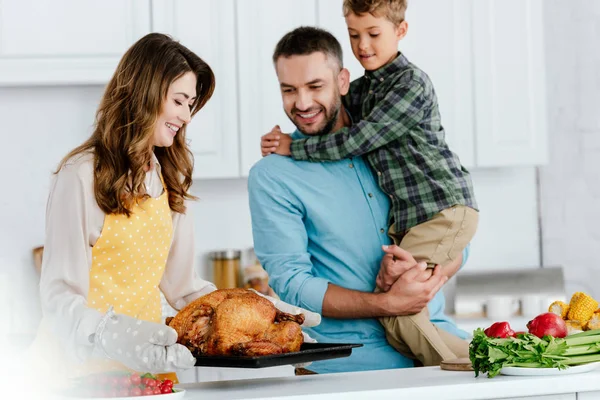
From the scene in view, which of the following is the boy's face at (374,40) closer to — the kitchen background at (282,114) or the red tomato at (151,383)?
the kitchen background at (282,114)

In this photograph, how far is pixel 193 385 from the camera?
6.38 ft

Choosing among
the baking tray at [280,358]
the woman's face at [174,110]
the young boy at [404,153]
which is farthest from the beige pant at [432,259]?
the woman's face at [174,110]

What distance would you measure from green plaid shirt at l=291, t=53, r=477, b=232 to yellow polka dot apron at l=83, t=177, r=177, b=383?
0.53m

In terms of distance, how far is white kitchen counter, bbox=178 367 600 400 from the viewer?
5.74ft

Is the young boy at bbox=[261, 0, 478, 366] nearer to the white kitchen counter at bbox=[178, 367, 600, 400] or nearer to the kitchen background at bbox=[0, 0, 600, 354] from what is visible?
the white kitchen counter at bbox=[178, 367, 600, 400]

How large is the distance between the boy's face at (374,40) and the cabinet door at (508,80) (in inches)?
48.9

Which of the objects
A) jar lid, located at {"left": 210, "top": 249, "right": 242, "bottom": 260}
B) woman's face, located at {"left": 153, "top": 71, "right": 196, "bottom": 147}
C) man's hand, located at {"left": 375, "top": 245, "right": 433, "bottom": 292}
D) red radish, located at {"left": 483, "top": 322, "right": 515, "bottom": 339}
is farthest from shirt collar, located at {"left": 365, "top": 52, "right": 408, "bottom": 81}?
jar lid, located at {"left": 210, "top": 249, "right": 242, "bottom": 260}

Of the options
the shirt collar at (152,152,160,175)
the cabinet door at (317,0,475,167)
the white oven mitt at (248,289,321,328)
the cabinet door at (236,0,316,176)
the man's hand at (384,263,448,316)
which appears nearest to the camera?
the white oven mitt at (248,289,321,328)

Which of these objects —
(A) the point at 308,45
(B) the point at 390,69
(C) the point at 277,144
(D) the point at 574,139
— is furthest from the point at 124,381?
(D) the point at 574,139

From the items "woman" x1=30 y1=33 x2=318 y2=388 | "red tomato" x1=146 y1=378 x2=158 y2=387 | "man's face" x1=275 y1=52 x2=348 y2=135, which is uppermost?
"man's face" x1=275 y1=52 x2=348 y2=135

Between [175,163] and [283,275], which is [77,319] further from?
[283,275]

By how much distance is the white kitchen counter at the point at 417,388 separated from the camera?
5.74ft

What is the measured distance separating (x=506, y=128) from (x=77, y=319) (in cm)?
243

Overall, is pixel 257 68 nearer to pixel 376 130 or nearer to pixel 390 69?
pixel 390 69
